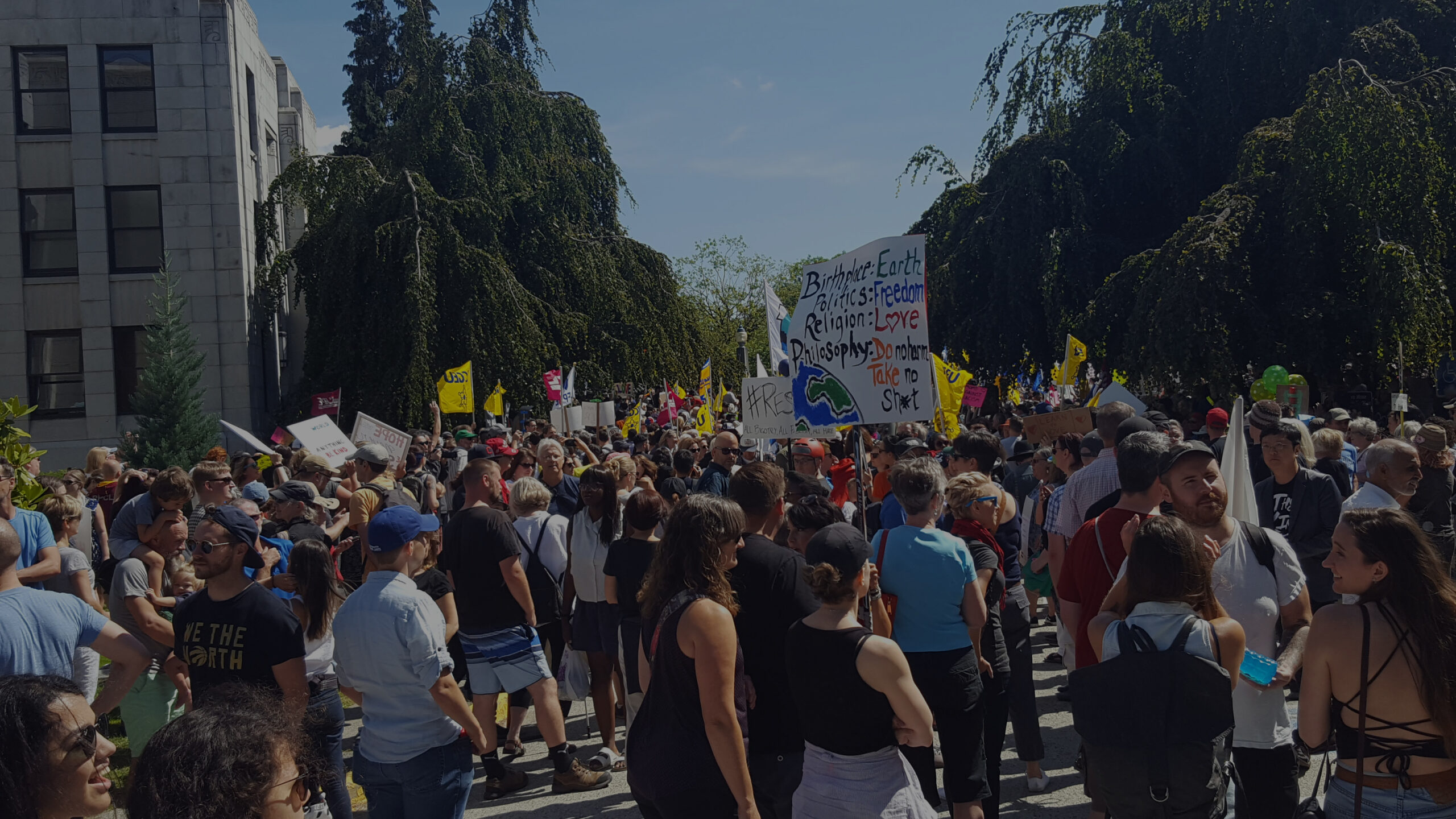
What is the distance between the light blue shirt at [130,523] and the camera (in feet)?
20.0

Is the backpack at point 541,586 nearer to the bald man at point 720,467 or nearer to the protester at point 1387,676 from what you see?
the bald man at point 720,467

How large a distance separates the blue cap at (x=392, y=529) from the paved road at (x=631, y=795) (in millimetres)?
2362

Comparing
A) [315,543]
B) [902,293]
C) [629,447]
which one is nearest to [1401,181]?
[629,447]

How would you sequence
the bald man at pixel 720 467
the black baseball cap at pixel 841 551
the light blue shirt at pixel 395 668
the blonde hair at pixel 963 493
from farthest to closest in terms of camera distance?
1. the bald man at pixel 720 467
2. the blonde hair at pixel 963 493
3. the light blue shirt at pixel 395 668
4. the black baseball cap at pixel 841 551

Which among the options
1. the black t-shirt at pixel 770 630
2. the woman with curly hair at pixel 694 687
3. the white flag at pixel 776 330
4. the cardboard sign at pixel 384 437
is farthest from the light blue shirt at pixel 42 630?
the white flag at pixel 776 330

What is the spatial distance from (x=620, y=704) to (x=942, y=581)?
13.6ft

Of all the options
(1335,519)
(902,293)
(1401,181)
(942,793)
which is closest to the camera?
(942,793)

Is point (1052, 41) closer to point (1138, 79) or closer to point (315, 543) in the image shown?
point (1138, 79)

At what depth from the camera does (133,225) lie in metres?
23.7

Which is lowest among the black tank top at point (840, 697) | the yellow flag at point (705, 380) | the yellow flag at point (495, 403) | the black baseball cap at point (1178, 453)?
the black tank top at point (840, 697)

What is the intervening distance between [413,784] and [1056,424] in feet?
24.7

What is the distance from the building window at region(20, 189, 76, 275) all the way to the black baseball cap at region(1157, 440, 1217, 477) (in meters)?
25.3

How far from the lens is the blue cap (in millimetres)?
4082

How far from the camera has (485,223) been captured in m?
23.8
